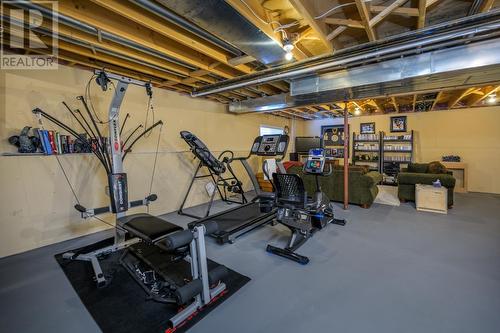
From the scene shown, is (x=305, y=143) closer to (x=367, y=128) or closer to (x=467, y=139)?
(x=367, y=128)

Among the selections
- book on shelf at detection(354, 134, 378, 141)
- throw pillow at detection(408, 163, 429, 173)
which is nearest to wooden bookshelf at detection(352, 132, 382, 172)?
book on shelf at detection(354, 134, 378, 141)

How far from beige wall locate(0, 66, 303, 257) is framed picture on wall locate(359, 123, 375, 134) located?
6.33 meters

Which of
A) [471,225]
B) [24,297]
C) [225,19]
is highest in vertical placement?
[225,19]

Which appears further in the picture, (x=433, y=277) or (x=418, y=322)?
(x=433, y=277)

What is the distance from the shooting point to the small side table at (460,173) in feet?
19.9

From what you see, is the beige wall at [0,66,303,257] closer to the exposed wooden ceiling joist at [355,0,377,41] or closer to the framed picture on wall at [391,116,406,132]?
the exposed wooden ceiling joist at [355,0,377,41]

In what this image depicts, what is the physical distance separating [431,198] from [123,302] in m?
5.35

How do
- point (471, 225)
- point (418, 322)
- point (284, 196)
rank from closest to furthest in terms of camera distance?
point (418, 322)
point (284, 196)
point (471, 225)

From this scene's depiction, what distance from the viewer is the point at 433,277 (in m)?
2.21

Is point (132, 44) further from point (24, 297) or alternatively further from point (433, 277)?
point (433, 277)

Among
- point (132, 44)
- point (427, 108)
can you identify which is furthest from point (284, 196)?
point (427, 108)

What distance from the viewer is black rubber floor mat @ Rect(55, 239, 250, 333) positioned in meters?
1.68

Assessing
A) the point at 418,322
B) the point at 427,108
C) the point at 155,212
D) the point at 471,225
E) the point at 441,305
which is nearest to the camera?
the point at 418,322

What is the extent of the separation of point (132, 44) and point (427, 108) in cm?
814
